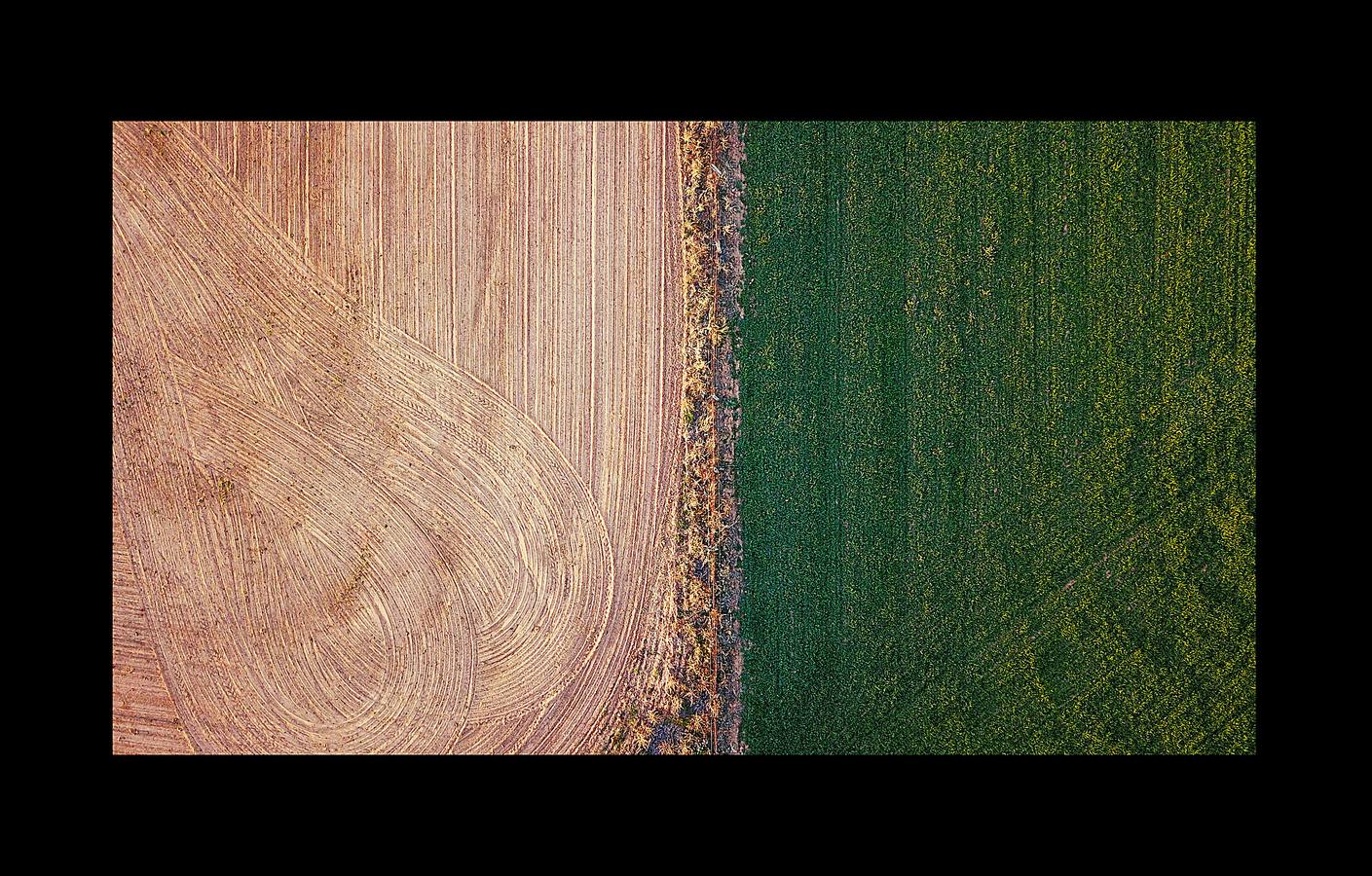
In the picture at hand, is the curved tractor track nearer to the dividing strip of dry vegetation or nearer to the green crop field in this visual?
the dividing strip of dry vegetation

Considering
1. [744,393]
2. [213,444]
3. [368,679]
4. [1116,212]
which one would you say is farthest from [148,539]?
[1116,212]

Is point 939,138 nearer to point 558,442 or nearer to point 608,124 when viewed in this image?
point 608,124

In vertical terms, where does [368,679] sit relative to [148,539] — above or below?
below

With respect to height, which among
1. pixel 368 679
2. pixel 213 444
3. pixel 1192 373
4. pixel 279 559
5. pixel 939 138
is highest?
pixel 939 138

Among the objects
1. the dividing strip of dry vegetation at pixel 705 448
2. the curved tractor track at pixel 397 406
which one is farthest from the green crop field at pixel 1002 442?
the curved tractor track at pixel 397 406

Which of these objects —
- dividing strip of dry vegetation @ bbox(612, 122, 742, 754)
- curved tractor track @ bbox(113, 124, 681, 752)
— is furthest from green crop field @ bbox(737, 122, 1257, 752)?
curved tractor track @ bbox(113, 124, 681, 752)

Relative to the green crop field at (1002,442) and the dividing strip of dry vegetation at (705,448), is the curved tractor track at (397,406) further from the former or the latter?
the green crop field at (1002,442)
